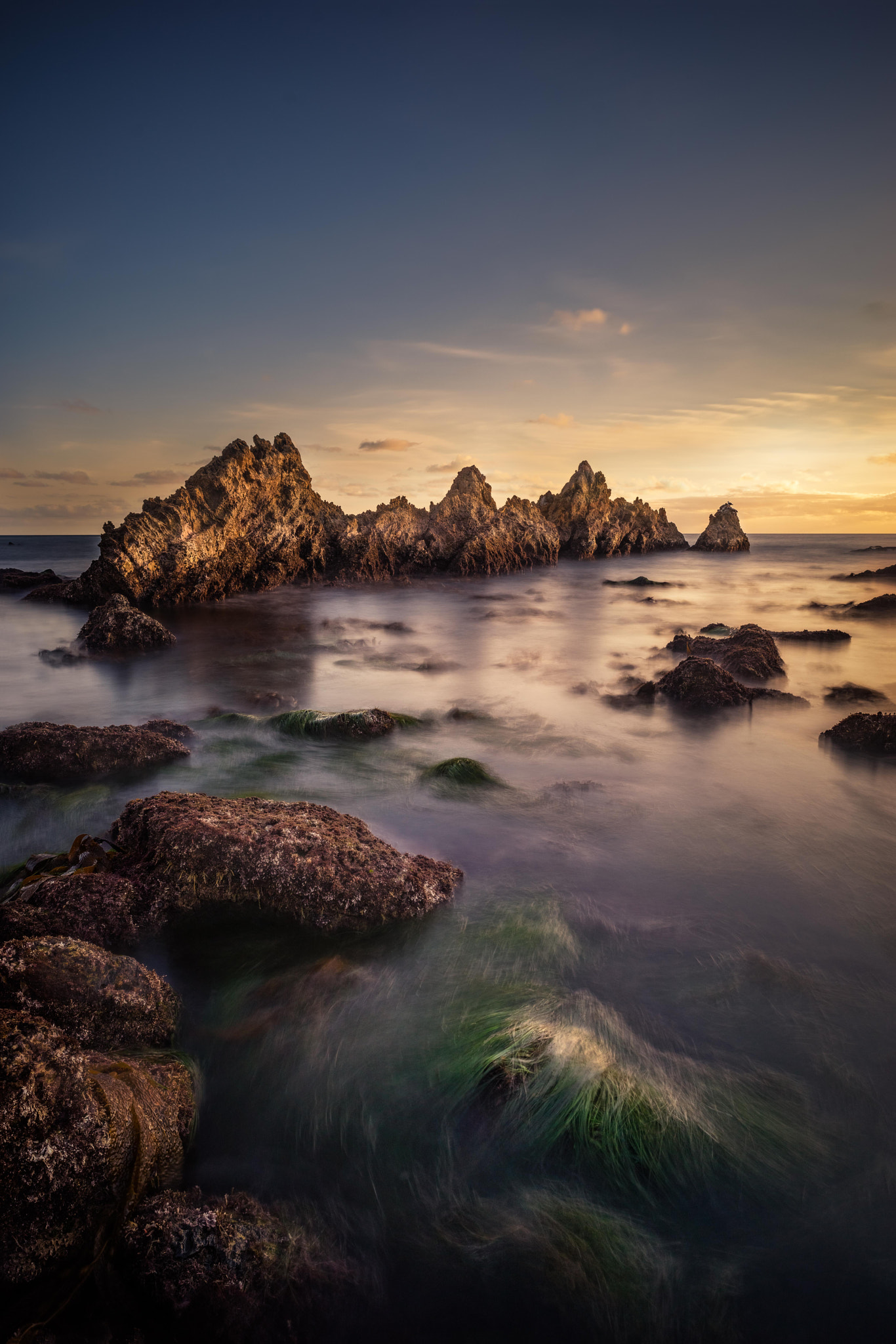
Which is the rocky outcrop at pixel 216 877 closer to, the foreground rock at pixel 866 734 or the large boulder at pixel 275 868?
the large boulder at pixel 275 868

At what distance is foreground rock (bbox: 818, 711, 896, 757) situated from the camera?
7.96 meters

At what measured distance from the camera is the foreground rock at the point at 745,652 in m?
12.0

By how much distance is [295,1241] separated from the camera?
2.39 metres

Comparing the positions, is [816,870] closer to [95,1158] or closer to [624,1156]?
[624,1156]

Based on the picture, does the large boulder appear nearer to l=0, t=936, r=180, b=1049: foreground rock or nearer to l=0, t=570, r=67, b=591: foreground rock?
l=0, t=936, r=180, b=1049: foreground rock

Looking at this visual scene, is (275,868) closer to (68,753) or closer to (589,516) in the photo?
(68,753)

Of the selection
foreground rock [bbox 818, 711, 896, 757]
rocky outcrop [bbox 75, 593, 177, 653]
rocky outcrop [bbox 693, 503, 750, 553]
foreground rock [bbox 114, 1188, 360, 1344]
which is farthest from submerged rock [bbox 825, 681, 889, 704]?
rocky outcrop [bbox 693, 503, 750, 553]

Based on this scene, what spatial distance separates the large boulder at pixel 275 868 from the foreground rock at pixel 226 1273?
191cm

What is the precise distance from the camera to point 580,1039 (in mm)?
3441

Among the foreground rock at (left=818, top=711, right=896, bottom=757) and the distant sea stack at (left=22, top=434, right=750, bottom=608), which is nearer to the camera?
the foreground rock at (left=818, top=711, right=896, bottom=757)

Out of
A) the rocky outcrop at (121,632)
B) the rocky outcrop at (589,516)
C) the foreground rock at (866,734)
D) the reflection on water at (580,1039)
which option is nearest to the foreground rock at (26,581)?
the rocky outcrop at (121,632)

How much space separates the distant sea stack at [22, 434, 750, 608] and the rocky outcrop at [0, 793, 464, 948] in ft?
60.8

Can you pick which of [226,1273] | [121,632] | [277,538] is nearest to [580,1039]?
[226,1273]

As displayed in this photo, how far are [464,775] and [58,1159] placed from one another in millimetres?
5234
